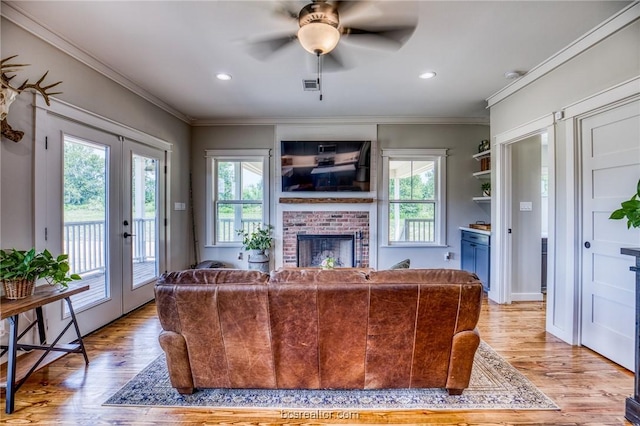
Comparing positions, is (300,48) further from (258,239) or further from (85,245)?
(258,239)

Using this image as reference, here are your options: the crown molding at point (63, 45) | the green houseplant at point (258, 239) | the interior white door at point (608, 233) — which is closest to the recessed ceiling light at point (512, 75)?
the interior white door at point (608, 233)

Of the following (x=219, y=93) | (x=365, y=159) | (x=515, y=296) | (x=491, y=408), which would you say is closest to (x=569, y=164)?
(x=515, y=296)

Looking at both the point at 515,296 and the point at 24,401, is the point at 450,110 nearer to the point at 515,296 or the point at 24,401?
the point at 515,296

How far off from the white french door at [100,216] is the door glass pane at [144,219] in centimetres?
1

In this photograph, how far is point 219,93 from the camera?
3750 mm

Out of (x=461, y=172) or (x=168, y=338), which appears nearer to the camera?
(x=168, y=338)

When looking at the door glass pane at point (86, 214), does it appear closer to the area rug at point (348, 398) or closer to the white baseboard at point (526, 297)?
the area rug at point (348, 398)

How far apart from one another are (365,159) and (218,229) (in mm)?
2689

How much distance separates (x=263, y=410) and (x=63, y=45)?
3.25 metres

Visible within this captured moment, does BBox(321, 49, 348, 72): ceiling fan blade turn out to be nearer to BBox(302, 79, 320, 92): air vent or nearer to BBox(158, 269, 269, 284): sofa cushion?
BBox(302, 79, 320, 92): air vent

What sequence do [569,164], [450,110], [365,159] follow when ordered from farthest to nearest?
[365,159] → [450,110] → [569,164]

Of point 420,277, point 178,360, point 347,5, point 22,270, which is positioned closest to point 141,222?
point 22,270

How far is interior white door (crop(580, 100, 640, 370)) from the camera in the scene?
2.23m

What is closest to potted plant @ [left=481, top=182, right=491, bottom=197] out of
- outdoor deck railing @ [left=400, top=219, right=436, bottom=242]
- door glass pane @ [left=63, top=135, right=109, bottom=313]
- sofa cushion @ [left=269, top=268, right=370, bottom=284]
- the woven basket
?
outdoor deck railing @ [left=400, top=219, right=436, bottom=242]
